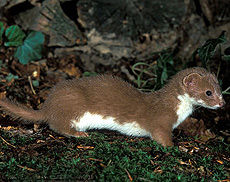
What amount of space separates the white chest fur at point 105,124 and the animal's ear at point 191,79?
834 mm

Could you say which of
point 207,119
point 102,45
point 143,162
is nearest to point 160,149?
point 143,162

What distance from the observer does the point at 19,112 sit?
3459mm

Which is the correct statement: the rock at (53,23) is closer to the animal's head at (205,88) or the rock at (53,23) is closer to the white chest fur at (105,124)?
the white chest fur at (105,124)

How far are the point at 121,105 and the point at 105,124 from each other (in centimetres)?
33

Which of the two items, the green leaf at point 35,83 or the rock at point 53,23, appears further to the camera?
the rock at point 53,23

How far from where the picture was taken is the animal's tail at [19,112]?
3452 mm

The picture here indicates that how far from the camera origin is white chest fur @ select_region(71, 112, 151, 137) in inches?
141

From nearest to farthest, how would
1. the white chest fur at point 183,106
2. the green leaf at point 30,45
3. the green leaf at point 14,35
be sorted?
the white chest fur at point 183,106 < the green leaf at point 14,35 < the green leaf at point 30,45

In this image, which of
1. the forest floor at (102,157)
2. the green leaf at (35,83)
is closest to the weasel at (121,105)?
the forest floor at (102,157)

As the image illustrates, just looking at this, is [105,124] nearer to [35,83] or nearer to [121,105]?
[121,105]

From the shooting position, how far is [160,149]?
322 cm

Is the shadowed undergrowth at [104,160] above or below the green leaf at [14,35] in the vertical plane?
below

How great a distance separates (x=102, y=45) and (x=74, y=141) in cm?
268

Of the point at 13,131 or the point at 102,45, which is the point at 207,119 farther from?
the point at 13,131
